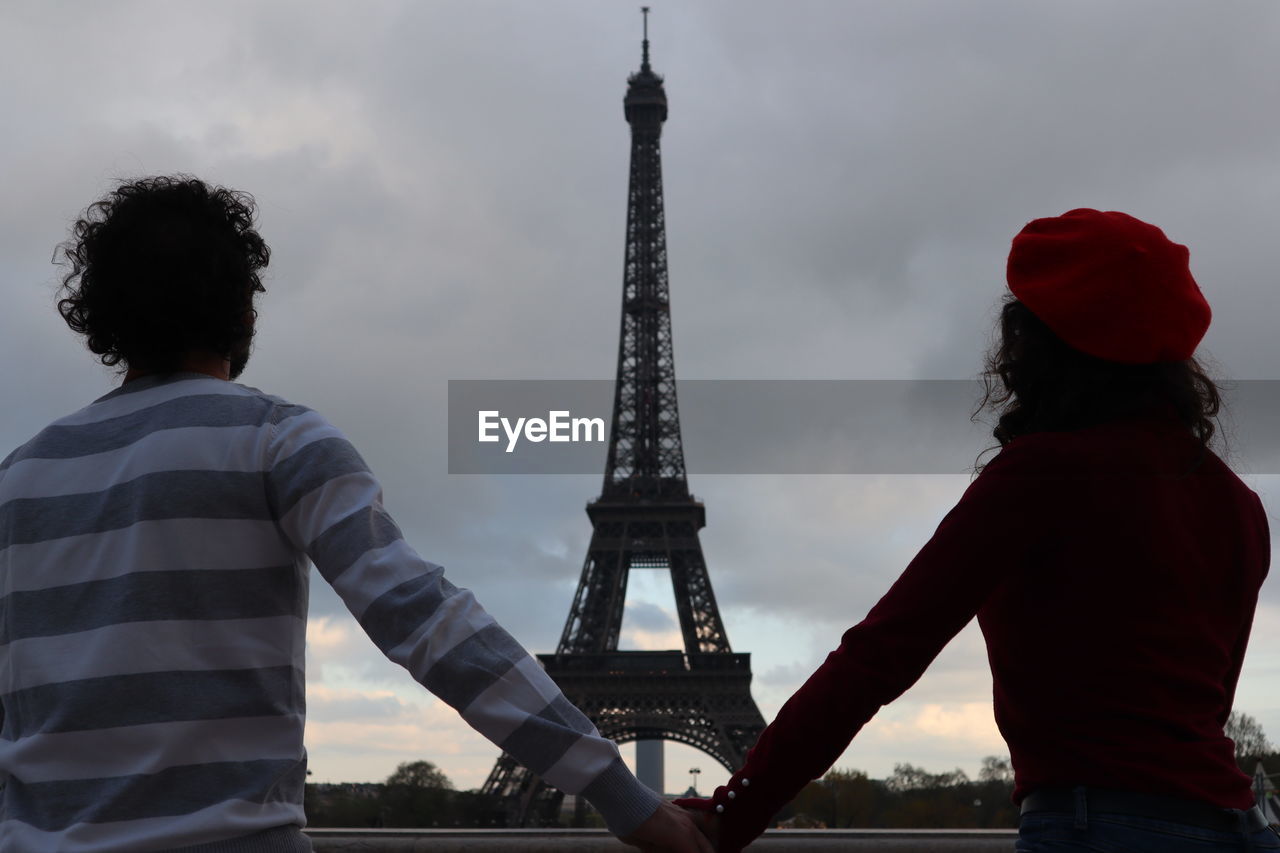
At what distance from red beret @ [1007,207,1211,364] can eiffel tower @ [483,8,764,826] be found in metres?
37.5

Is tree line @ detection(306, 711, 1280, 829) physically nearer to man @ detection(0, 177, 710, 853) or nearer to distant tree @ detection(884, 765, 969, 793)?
distant tree @ detection(884, 765, 969, 793)

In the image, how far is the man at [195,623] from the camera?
7.32ft

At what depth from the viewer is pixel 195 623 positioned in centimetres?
228

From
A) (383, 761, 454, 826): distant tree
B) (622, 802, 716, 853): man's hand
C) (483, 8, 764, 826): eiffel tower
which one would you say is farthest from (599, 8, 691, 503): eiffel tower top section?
(622, 802, 716, 853): man's hand

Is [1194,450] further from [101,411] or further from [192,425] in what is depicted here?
[101,411]

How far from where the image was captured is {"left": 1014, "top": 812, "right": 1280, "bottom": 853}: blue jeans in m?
2.29

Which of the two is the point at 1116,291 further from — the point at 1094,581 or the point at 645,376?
the point at 645,376

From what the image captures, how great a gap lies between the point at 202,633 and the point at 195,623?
2 centimetres

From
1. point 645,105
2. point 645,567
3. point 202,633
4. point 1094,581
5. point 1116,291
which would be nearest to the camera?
point 202,633

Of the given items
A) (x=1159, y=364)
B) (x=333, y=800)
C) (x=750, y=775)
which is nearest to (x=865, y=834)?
(x=750, y=775)

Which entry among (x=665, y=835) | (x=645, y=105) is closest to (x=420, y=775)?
(x=645, y=105)

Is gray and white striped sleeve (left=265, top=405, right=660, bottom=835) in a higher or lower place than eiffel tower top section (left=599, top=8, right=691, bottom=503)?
lower

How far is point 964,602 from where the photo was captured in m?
2.53

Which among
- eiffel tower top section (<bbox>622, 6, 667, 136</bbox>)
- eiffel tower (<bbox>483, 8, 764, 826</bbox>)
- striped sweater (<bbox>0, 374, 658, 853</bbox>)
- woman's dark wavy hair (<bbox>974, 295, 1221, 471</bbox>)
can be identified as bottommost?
striped sweater (<bbox>0, 374, 658, 853</bbox>)
